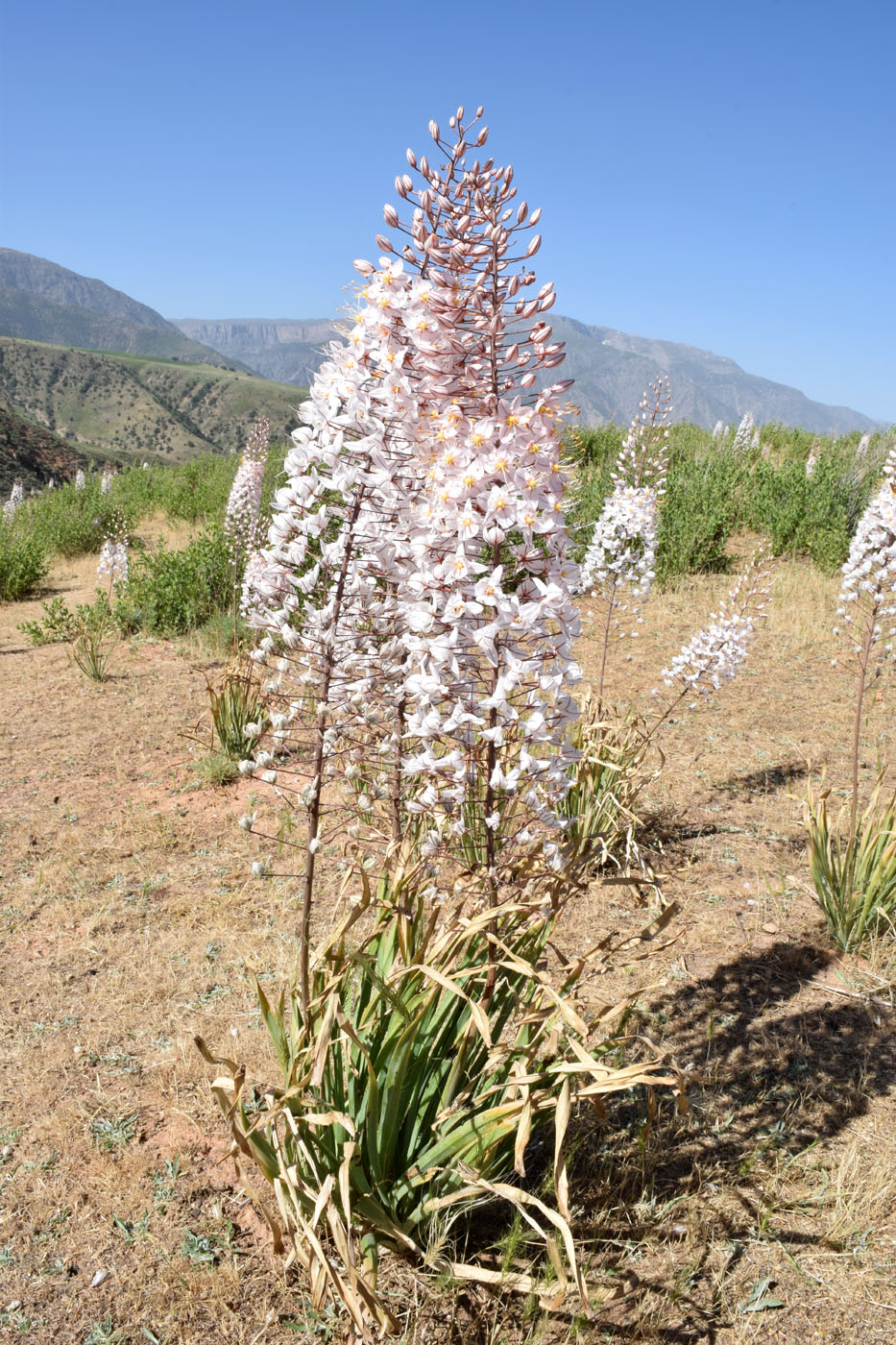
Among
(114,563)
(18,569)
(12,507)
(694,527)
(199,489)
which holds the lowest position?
(18,569)

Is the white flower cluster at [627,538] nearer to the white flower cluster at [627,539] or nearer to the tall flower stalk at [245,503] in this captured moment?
the white flower cluster at [627,539]

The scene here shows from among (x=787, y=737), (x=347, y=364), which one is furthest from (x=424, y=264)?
(x=787, y=737)

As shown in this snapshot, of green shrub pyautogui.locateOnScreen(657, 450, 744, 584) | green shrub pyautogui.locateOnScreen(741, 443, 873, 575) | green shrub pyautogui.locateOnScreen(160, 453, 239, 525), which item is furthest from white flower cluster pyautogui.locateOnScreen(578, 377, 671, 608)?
green shrub pyautogui.locateOnScreen(160, 453, 239, 525)

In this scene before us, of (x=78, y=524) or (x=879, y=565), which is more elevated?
(x=879, y=565)

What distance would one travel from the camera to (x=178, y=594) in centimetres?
931

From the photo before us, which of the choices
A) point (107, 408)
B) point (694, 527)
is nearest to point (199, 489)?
point (694, 527)

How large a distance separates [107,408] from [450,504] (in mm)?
165644

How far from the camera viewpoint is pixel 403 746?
9.77ft

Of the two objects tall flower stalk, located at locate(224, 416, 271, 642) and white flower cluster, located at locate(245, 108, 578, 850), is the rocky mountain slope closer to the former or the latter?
tall flower stalk, located at locate(224, 416, 271, 642)

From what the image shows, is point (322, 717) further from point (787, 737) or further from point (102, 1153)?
Answer: point (787, 737)

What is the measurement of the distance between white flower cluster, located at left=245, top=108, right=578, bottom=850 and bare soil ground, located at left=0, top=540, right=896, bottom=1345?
3.06 feet

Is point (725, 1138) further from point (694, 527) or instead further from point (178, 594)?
point (694, 527)

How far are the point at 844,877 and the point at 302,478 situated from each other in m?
3.30

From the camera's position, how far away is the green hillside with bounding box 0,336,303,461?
456 feet
